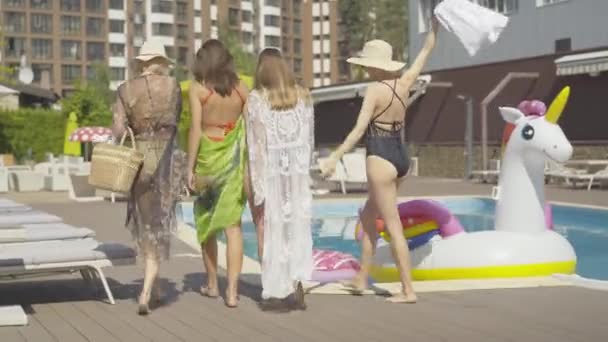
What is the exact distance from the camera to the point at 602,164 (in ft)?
85.5

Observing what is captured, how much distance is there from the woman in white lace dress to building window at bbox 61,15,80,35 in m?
93.8

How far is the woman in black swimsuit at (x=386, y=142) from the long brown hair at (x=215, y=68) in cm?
94

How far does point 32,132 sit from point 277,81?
37416 mm

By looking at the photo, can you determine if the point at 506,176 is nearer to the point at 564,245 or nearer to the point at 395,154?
the point at 564,245

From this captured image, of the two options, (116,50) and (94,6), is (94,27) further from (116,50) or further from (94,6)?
(116,50)

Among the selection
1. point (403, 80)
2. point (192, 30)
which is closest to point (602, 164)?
point (403, 80)

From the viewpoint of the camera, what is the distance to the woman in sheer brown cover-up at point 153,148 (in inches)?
270

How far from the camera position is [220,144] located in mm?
7152

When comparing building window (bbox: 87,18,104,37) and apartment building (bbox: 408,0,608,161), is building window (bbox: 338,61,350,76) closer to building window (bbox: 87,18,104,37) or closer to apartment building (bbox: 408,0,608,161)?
building window (bbox: 87,18,104,37)

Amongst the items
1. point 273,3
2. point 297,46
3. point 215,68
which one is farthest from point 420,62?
point 297,46

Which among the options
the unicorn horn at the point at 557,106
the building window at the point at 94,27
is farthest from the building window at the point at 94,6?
the unicorn horn at the point at 557,106

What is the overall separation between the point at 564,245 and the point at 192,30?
94311mm

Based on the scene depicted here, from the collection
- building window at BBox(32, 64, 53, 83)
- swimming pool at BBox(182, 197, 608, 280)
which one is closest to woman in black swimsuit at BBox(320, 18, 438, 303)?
swimming pool at BBox(182, 197, 608, 280)

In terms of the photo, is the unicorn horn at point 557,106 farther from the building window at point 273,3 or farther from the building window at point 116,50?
the building window at point 273,3
